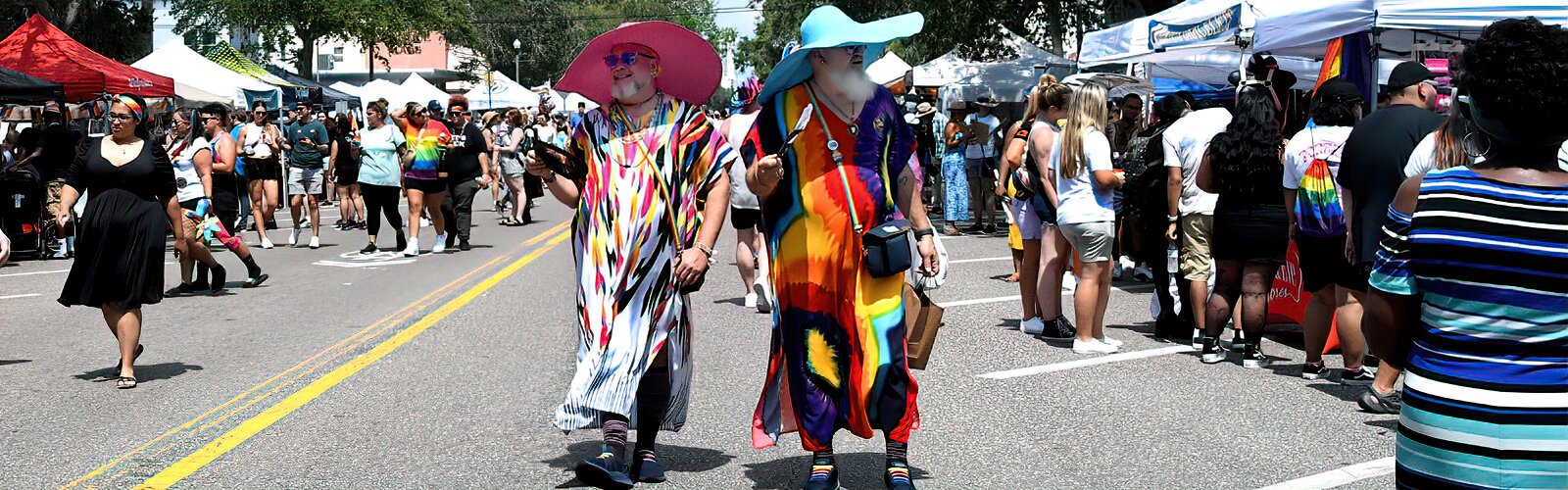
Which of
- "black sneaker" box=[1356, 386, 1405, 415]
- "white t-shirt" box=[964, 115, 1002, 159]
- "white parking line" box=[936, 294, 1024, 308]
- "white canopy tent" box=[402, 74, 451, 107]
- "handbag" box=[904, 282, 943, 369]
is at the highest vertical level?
"white canopy tent" box=[402, 74, 451, 107]

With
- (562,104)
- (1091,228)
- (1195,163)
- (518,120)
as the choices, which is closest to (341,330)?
(1091,228)

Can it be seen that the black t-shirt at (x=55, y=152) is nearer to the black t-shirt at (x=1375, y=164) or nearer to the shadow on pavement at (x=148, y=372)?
the shadow on pavement at (x=148, y=372)

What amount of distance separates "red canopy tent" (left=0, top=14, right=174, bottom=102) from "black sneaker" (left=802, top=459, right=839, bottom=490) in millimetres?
16895

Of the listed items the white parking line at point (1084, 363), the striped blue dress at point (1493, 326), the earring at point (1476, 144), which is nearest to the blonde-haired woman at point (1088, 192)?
the white parking line at point (1084, 363)

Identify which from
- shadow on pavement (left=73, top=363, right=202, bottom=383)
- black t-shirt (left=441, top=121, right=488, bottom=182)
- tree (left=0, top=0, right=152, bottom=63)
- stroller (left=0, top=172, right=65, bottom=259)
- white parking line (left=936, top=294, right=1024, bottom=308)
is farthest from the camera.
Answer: tree (left=0, top=0, right=152, bottom=63)

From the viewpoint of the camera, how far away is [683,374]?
18.4 ft

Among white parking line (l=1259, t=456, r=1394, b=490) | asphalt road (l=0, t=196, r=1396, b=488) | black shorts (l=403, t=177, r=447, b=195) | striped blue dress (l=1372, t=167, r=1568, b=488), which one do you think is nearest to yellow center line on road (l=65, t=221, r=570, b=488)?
asphalt road (l=0, t=196, r=1396, b=488)

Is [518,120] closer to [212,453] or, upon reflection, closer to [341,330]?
[341,330]

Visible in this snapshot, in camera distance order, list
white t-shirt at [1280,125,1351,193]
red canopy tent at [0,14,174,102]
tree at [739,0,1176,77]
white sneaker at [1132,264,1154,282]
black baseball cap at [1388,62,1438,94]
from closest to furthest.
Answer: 1. black baseball cap at [1388,62,1438,94]
2. white t-shirt at [1280,125,1351,193]
3. white sneaker at [1132,264,1154,282]
4. red canopy tent at [0,14,174,102]
5. tree at [739,0,1176,77]

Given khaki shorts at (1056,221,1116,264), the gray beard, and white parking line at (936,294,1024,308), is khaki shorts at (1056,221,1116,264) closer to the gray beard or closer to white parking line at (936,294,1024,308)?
white parking line at (936,294,1024,308)

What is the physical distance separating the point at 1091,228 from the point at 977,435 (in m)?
2.59

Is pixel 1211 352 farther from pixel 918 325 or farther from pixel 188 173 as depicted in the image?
pixel 188 173

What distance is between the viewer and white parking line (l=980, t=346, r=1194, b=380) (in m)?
8.27

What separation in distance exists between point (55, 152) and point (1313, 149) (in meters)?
14.6
